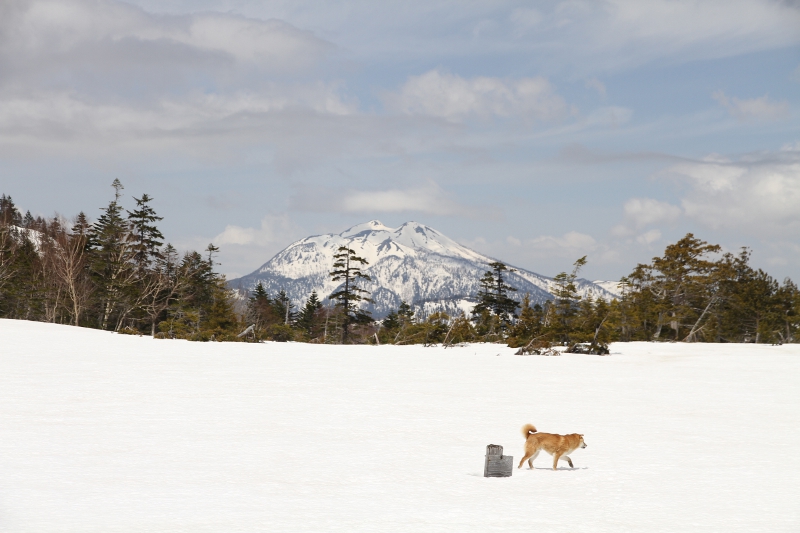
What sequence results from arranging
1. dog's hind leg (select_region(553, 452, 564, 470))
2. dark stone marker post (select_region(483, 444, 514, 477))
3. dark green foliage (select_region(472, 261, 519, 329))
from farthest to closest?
1. dark green foliage (select_region(472, 261, 519, 329))
2. dog's hind leg (select_region(553, 452, 564, 470))
3. dark stone marker post (select_region(483, 444, 514, 477))

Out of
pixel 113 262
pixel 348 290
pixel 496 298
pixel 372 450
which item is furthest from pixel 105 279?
pixel 372 450

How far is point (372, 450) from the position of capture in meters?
10.2

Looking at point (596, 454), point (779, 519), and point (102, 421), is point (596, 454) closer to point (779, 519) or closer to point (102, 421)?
point (779, 519)

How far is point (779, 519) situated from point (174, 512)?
23.0 feet

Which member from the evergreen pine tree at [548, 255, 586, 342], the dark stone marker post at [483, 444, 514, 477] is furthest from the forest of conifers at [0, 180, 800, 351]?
the dark stone marker post at [483, 444, 514, 477]

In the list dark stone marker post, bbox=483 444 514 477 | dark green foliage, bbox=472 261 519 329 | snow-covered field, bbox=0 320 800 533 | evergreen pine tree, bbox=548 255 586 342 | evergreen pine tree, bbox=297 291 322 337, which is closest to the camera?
snow-covered field, bbox=0 320 800 533

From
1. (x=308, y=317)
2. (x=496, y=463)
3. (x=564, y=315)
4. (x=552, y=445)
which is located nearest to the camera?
(x=496, y=463)

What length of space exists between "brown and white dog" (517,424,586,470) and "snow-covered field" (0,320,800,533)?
1.03ft

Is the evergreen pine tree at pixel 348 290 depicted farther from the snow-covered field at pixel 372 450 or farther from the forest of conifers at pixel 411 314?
the snow-covered field at pixel 372 450

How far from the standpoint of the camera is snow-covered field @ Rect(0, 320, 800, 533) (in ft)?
22.7

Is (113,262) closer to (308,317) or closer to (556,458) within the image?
(308,317)

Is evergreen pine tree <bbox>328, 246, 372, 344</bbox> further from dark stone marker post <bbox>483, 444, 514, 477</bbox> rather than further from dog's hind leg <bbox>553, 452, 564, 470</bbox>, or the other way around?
dark stone marker post <bbox>483, 444, 514, 477</bbox>

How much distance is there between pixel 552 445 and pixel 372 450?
297 cm

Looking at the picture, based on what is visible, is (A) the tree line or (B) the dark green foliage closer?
(A) the tree line
